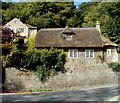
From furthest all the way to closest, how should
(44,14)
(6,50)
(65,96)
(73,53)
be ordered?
(44,14) < (73,53) < (6,50) < (65,96)

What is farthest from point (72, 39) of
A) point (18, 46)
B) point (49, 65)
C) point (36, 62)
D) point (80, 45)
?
point (18, 46)

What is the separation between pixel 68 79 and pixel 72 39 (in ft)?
26.6

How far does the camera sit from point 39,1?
46594 millimetres

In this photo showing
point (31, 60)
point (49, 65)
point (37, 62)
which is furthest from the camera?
point (49, 65)

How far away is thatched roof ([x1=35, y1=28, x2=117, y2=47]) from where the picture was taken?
82.9 ft

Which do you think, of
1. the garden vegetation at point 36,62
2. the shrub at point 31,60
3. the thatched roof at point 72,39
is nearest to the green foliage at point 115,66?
the thatched roof at point 72,39

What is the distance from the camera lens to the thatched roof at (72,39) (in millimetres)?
25281

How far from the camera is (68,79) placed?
20234 millimetres

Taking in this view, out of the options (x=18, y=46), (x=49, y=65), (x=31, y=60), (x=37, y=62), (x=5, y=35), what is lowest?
(x=49, y=65)

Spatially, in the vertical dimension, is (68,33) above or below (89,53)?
above

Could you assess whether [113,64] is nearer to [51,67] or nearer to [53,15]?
[51,67]

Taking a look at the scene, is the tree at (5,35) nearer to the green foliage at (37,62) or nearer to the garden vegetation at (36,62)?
the garden vegetation at (36,62)

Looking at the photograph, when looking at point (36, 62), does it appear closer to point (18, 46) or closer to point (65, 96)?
point (18, 46)

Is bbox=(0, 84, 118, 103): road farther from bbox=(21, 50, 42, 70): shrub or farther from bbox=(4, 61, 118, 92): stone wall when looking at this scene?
bbox=(21, 50, 42, 70): shrub
